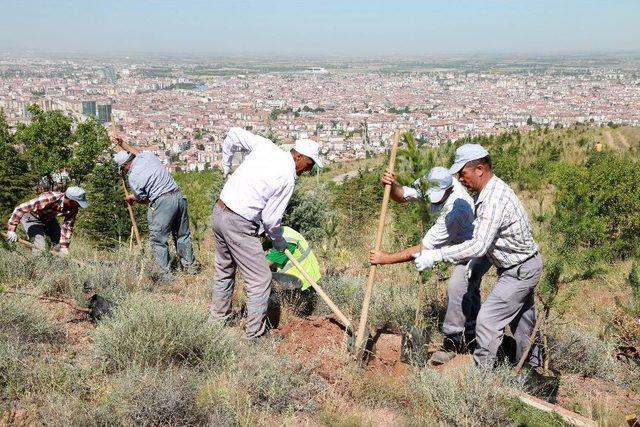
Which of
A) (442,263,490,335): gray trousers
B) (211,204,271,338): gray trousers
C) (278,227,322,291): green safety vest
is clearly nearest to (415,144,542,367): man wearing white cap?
(442,263,490,335): gray trousers

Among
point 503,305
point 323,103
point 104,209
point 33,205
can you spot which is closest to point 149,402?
point 503,305

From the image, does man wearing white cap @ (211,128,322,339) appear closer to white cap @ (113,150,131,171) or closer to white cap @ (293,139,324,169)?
white cap @ (293,139,324,169)

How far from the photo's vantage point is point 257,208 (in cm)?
384

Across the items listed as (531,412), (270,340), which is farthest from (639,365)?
(270,340)

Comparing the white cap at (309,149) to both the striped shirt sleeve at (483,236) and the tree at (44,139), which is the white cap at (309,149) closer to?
the striped shirt sleeve at (483,236)

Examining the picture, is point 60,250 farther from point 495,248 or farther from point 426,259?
point 495,248

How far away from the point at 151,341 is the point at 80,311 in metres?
1.34

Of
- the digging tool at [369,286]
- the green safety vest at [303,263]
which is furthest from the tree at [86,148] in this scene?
the digging tool at [369,286]

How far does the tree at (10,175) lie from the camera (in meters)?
23.4

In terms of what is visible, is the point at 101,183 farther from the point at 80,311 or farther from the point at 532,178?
the point at 80,311

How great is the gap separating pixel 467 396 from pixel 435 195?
145 cm

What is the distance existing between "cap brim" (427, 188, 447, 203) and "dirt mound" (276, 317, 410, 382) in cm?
106

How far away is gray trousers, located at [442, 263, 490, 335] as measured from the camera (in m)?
4.11

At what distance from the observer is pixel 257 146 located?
403 centimetres
